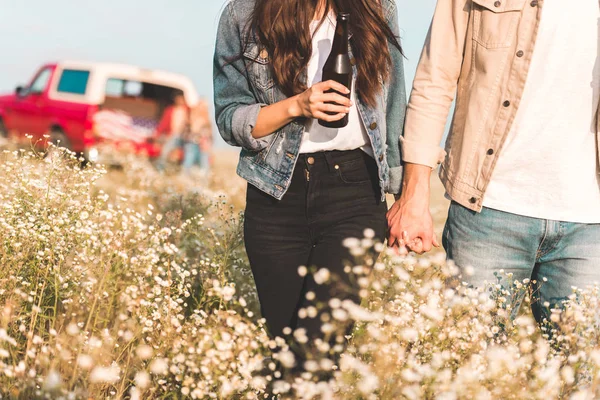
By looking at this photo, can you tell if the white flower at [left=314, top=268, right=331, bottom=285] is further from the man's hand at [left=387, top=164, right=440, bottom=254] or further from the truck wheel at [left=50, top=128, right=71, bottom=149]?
the truck wheel at [left=50, top=128, right=71, bottom=149]

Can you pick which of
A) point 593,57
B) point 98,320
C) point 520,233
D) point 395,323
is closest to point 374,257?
point 395,323

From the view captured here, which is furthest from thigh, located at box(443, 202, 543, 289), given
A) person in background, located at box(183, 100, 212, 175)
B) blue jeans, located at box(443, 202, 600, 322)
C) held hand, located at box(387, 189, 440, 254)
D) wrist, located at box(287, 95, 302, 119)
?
person in background, located at box(183, 100, 212, 175)

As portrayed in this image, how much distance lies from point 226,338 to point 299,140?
100 centimetres

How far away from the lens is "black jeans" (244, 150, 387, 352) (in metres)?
3.54

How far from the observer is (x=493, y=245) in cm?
348

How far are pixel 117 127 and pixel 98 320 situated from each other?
1377cm

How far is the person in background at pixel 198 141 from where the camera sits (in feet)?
52.9

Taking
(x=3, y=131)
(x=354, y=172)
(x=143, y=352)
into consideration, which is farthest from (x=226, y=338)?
(x=3, y=131)

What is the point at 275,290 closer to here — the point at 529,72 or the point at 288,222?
the point at 288,222

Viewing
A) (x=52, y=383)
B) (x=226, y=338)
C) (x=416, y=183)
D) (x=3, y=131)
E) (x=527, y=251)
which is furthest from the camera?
(x=3, y=131)

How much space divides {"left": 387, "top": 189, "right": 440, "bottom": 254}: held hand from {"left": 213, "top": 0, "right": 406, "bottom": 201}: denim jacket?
14cm

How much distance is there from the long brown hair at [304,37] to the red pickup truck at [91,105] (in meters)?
13.8

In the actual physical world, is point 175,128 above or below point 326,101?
below

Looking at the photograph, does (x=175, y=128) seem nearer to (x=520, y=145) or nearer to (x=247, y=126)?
(x=247, y=126)
